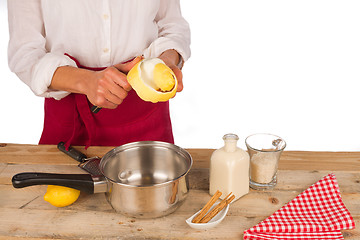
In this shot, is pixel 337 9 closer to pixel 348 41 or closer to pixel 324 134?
pixel 348 41

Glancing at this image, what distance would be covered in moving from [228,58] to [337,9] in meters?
1.46

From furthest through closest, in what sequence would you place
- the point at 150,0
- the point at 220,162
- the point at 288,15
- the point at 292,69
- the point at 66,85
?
the point at 288,15
the point at 292,69
the point at 150,0
the point at 66,85
the point at 220,162

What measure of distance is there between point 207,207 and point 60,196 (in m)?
0.43

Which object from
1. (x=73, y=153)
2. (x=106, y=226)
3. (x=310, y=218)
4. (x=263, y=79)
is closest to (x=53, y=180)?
(x=106, y=226)

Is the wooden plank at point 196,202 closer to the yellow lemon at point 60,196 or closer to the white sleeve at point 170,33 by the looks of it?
the yellow lemon at point 60,196

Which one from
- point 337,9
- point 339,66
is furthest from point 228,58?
point 337,9

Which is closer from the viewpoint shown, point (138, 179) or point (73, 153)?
point (138, 179)

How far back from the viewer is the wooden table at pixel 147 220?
1199mm

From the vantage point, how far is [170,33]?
1811 millimetres

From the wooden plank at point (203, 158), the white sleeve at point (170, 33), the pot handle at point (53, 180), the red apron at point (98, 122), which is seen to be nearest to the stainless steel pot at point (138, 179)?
the pot handle at point (53, 180)

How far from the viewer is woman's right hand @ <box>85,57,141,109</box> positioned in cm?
135

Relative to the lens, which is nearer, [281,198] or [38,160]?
[281,198]

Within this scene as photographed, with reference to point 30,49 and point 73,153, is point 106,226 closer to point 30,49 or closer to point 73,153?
point 73,153

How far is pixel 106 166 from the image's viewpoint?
1364 millimetres
